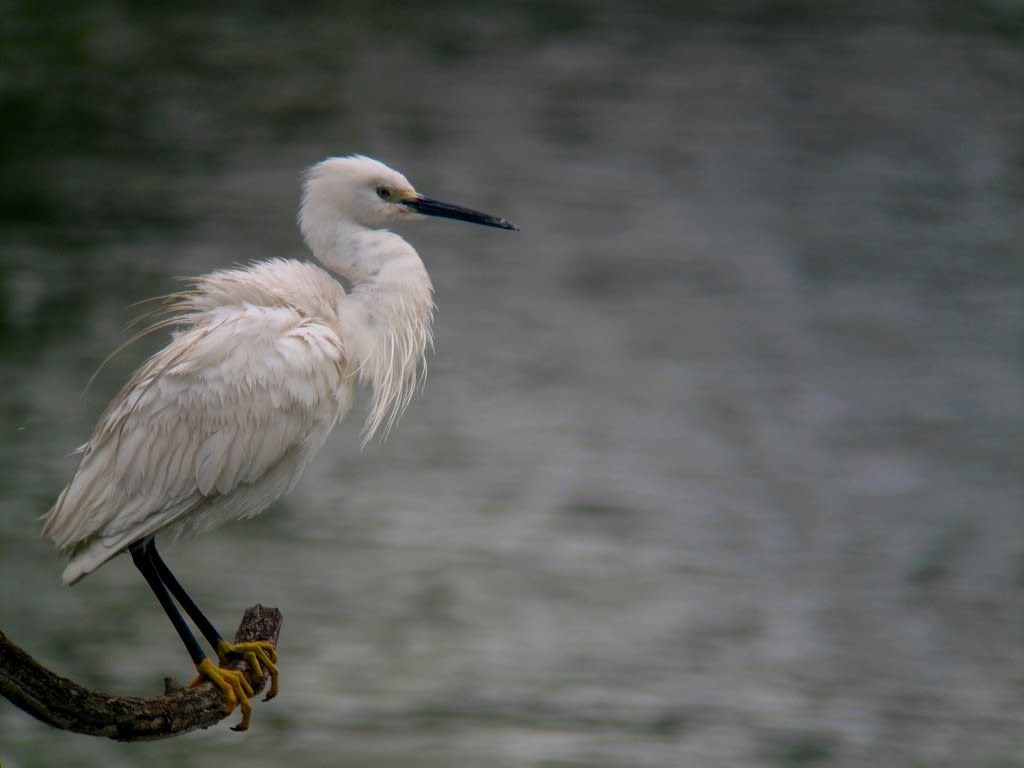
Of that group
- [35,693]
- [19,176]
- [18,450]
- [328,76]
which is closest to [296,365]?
[35,693]

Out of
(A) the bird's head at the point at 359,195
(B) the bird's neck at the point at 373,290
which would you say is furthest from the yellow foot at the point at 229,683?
(A) the bird's head at the point at 359,195

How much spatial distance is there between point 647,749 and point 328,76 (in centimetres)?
530

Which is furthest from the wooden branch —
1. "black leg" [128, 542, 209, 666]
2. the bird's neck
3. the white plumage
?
the bird's neck

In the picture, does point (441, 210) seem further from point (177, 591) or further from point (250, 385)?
point (177, 591)

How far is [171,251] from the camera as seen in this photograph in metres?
8.54

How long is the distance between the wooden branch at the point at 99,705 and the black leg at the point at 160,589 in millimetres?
159

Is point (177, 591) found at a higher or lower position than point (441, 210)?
lower

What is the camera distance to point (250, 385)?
2.41 meters

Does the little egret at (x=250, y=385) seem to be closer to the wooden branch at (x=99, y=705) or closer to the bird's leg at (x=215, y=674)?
the bird's leg at (x=215, y=674)

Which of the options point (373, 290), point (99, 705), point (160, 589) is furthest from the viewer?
point (373, 290)

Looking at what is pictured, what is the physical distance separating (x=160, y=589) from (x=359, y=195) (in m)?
0.85

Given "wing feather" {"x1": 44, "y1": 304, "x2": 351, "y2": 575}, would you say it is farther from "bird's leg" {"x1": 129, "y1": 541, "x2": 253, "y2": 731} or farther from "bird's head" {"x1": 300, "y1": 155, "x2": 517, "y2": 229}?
"bird's head" {"x1": 300, "y1": 155, "x2": 517, "y2": 229}

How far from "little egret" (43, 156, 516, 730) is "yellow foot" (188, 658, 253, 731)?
0.07m

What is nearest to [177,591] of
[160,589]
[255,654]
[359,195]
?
[160,589]
